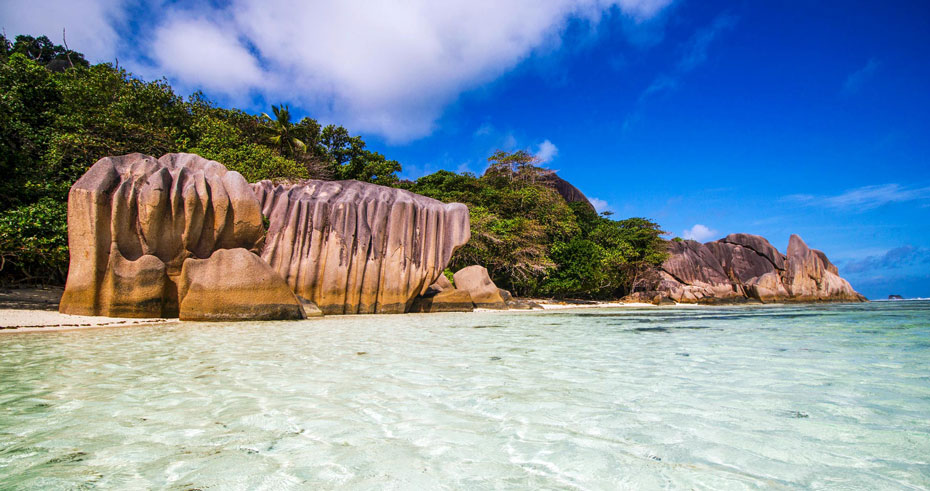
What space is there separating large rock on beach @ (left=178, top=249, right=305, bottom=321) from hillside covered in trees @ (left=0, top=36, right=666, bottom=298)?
9.71ft

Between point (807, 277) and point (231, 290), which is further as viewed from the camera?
point (807, 277)

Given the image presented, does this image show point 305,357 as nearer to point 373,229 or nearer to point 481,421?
point 481,421

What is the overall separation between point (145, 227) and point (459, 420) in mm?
7980

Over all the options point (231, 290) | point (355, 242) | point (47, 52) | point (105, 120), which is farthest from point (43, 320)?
point (47, 52)

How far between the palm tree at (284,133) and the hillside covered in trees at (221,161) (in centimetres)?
8

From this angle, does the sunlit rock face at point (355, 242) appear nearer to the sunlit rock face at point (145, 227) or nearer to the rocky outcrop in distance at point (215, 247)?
the rocky outcrop in distance at point (215, 247)

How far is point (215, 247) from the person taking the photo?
8586mm

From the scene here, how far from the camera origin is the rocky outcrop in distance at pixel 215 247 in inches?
290

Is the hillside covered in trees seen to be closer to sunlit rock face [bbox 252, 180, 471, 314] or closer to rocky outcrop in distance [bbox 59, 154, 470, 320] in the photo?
rocky outcrop in distance [bbox 59, 154, 470, 320]

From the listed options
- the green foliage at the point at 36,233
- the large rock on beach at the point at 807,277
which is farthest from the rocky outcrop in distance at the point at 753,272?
the green foliage at the point at 36,233

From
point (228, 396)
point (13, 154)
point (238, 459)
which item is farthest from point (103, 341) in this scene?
point (13, 154)

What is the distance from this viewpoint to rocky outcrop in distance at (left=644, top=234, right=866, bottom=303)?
2758cm

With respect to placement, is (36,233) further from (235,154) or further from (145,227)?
(235,154)

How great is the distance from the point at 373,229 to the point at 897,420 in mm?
10486
